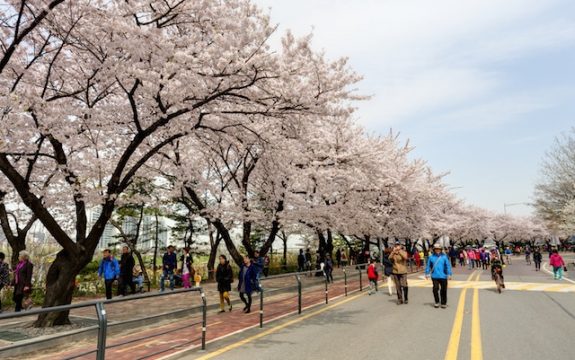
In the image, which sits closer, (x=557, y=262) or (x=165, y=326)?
(x=165, y=326)

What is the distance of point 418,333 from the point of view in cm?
734

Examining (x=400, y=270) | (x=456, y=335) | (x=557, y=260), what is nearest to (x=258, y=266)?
(x=400, y=270)

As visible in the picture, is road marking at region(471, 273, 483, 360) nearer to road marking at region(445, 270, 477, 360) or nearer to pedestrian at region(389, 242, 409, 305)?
road marking at region(445, 270, 477, 360)

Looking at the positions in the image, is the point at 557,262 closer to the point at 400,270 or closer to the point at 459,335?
the point at 400,270

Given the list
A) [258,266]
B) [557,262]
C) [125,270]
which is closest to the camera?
[125,270]

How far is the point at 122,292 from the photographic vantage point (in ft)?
44.9

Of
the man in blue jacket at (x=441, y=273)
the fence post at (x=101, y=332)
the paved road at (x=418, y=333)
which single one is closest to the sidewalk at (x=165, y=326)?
the fence post at (x=101, y=332)

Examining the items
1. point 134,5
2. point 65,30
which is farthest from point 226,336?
point 65,30

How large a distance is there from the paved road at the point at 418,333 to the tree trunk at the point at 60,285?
14.9ft

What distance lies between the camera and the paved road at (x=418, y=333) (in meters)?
6.01

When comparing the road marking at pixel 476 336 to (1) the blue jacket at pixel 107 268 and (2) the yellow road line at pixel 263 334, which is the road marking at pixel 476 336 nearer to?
(2) the yellow road line at pixel 263 334

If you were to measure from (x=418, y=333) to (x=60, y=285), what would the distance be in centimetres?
839

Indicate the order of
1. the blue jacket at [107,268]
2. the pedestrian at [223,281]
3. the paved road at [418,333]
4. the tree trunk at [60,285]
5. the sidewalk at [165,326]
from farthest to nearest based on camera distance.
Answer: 1. the blue jacket at [107,268]
2. the pedestrian at [223,281]
3. the tree trunk at [60,285]
4. the sidewalk at [165,326]
5. the paved road at [418,333]

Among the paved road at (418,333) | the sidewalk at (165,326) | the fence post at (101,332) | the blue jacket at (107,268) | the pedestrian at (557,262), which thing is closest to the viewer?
the fence post at (101,332)
